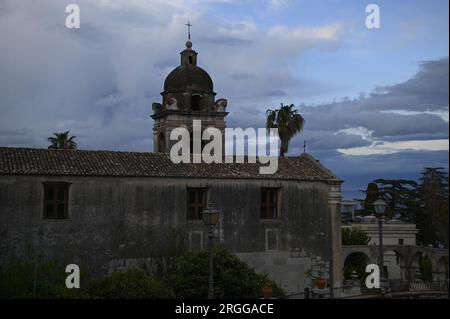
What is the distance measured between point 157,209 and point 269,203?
227 inches

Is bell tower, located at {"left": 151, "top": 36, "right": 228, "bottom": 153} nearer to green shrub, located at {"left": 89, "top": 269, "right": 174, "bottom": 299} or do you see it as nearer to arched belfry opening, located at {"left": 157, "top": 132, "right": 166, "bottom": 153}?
arched belfry opening, located at {"left": 157, "top": 132, "right": 166, "bottom": 153}

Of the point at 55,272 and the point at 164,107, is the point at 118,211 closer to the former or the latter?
the point at 55,272

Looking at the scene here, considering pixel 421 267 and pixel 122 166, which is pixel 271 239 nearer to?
pixel 122 166

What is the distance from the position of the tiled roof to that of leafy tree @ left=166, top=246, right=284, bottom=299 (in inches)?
267

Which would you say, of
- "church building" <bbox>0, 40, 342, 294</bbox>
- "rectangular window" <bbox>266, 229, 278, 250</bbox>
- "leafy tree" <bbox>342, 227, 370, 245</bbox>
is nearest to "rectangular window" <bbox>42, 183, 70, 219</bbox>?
"church building" <bbox>0, 40, 342, 294</bbox>

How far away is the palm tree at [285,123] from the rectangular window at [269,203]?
669 inches

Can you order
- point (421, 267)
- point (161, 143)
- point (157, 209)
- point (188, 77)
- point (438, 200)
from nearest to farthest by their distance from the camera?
point (438, 200) → point (157, 209) → point (188, 77) → point (161, 143) → point (421, 267)

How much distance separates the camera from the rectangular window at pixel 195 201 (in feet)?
99.1

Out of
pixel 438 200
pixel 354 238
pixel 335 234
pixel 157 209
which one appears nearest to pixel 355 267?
pixel 354 238

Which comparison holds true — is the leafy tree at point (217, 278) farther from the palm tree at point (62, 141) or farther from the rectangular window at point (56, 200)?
the palm tree at point (62, 141)

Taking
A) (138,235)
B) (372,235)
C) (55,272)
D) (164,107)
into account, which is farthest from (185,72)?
(372,235)

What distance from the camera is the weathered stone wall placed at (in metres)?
27.1

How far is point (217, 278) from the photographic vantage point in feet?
76.1

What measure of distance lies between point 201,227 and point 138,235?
3024mm
